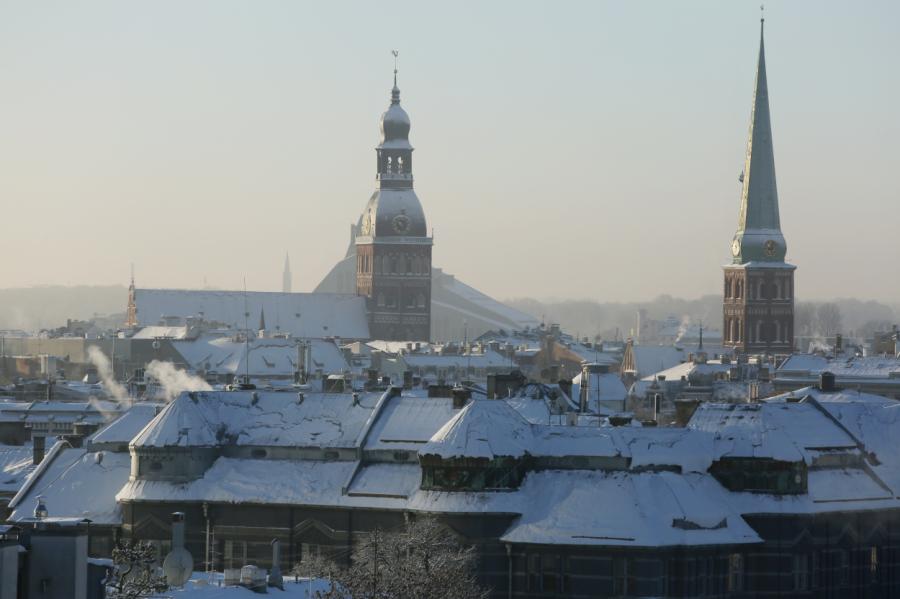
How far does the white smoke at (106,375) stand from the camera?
135 m

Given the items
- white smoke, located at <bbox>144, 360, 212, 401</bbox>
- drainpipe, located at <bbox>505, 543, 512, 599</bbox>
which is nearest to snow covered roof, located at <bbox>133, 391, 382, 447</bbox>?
drainpipe, located at <bbox>505, 543, 512, 599</bbox>

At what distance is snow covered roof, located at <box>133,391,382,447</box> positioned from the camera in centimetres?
7550

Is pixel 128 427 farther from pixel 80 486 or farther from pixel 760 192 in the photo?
pixel 760 192

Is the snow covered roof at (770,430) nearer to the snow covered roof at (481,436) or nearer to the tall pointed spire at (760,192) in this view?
the snow covered roof at (481,436)

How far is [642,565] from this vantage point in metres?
67.1

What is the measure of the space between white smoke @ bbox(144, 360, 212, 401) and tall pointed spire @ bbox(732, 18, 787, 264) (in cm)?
4659

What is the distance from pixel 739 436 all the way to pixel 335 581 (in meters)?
18.2

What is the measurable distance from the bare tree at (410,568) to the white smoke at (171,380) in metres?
33.0

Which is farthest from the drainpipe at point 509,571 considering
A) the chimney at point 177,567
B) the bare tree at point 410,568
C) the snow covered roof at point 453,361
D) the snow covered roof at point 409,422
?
the snow covered roof at point 453,361

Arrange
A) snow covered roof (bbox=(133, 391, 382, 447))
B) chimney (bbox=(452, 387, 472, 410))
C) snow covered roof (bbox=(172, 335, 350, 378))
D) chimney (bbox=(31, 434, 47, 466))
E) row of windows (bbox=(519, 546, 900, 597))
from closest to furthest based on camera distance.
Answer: row of windows (bbox=(519, 546, 900, 597)) → snow covered roof (bbox=(133, 391, 382, 447)) → chimney (bbox=(452, 387, 472, 410)) → chimney (bbox=(31, 434, 47, 466)) → snow covered roof (bbox=(172, 335, 350, 378))

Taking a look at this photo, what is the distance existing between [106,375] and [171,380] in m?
39.8

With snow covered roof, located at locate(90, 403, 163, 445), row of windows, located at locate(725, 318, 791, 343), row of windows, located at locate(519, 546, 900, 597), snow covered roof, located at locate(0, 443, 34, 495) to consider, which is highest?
row of windows, located at locate(725, 318, 791, 343)

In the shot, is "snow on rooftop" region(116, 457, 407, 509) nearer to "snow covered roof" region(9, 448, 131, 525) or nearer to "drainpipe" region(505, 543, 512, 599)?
"snow covered roof" region(9, 448, 131, 525)

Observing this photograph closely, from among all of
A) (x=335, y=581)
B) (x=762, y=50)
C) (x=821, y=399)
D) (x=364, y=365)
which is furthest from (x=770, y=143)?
(x=335, y=581)
